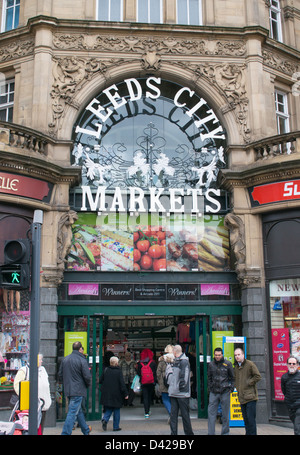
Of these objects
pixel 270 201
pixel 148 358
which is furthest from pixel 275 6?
pixel 148 358

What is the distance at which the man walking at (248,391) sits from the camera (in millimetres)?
9445

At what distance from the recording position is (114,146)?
15.4 meters

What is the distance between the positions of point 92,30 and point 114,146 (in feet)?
12.2

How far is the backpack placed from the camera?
13820 millimetres

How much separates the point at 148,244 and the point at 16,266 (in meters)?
8.46

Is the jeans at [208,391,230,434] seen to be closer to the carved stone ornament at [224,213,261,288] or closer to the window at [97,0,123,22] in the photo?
the carved stone ornament at [224,213,261,288]

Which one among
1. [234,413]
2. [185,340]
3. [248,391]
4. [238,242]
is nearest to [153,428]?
[234,413]

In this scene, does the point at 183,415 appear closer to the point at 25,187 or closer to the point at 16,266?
the point at 16,266

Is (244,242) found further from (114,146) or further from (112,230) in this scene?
(114,146)

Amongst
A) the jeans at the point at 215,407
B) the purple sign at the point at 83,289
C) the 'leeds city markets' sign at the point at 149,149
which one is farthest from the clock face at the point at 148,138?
the jeans at the point at 215,407

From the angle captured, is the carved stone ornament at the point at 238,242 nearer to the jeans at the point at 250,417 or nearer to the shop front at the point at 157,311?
the shop front at the point at 157,311

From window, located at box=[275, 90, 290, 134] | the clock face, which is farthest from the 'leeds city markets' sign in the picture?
window, located at box=[275, 90, 290, 134]

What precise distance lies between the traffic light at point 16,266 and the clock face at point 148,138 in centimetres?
845
